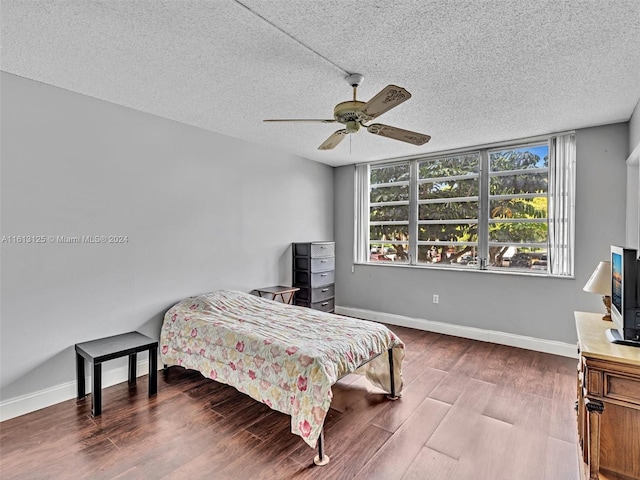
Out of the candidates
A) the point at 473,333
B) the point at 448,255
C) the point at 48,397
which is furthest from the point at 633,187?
the point at 48,397

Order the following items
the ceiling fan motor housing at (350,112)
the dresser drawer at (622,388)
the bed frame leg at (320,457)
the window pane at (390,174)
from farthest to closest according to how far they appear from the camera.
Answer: the window pane at (390,174), the ceiling fan motor housing at (350,112), the bed frame leg at (320,457), the dresser drawer at (622,388)

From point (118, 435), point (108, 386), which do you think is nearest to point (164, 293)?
point (108, 386)

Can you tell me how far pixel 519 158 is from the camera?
4102 mm

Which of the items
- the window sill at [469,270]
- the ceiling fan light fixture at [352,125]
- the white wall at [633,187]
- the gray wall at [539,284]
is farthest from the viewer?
the window sill at [469,270]

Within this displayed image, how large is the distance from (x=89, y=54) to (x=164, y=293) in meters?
2.13

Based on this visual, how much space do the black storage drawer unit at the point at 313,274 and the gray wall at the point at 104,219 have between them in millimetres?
681

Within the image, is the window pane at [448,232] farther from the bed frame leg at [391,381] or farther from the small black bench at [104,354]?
the small black bench at [104,354]

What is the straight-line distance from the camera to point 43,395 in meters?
2.62

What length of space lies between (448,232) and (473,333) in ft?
4.47

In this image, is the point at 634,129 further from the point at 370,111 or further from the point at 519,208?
the point at 370,111

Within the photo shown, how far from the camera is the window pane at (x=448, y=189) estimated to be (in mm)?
4453

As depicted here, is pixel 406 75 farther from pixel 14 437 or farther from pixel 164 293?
pixel 14 437

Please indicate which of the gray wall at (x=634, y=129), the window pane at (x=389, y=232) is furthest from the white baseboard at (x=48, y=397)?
the gray wall at (x=634, y=129)

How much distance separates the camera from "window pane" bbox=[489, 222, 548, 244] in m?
3.97
